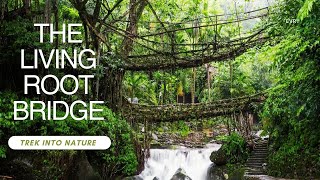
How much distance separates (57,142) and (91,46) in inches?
141

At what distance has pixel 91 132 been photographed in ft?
26.2

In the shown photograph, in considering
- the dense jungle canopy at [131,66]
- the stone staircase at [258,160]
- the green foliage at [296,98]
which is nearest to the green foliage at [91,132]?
the dense jungle canopy at [131,66]

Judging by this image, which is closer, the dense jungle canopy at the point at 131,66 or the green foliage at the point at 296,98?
the green foliage at the point at 296,98

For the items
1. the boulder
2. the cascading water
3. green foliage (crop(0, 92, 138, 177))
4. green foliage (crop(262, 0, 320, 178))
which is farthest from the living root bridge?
green foliage (crop(0, 92, 138, 177))

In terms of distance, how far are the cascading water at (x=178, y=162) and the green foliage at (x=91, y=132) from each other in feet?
16.6

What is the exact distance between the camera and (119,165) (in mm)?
9453

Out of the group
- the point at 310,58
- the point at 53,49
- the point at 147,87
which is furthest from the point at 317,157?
the point at 147,87

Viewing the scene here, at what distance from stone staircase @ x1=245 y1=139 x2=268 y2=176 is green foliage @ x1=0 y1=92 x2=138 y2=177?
464 centimetres

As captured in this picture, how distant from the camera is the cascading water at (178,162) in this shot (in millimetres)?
14855

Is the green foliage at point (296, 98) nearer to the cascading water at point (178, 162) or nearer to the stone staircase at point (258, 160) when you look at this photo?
the stone staircase at point (258, 160)

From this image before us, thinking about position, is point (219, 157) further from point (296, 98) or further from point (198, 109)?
point (296, 98)

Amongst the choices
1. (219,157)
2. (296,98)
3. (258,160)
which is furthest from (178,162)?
(296,98)

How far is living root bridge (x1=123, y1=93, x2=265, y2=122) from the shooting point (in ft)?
43.6

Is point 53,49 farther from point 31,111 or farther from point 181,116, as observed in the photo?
point 181,116
